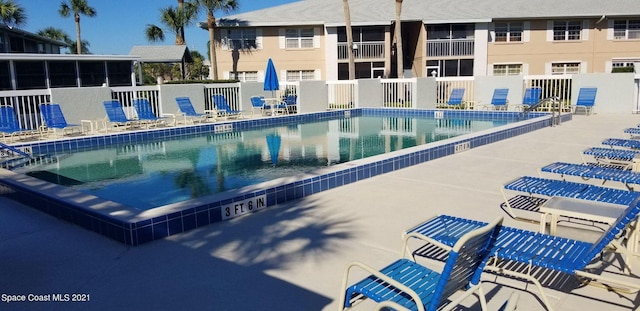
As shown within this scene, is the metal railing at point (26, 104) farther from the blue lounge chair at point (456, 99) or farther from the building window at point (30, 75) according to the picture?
the blue lounge chair at point (456, 99)

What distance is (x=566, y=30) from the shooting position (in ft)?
93.6

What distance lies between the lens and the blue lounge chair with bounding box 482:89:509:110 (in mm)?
17656

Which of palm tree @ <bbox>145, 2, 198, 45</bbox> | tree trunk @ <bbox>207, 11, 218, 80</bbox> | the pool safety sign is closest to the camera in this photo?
the pool safety sign

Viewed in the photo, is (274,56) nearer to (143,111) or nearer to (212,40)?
(212,40)

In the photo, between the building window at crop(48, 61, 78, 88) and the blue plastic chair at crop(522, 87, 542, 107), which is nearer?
the blue plastic chair at crop(522, 87, 542, 107)

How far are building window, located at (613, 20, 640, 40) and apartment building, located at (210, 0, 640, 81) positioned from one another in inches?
2.2

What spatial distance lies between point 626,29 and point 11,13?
138 feet

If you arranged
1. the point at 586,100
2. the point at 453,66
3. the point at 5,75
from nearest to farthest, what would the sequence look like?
the point at 586,100 → the point at 5,75 → the point at 453,66

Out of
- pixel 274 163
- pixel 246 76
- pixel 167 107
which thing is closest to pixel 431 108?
pixel 167 107

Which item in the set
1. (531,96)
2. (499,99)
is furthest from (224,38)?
(531,96)

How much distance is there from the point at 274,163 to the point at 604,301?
264 inches

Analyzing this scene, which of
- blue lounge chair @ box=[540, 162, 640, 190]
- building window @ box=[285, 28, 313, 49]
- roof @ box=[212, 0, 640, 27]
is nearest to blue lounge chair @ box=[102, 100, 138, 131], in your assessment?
blue lounge chair @ box=[540, 162, 640, 190]

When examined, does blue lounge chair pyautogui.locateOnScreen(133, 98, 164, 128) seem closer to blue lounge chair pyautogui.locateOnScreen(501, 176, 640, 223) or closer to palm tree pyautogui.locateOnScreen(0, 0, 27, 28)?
blue lounge chair pyautogui.locateOnScreen(501, 176, 640, 223)

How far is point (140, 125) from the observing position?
15.4m
